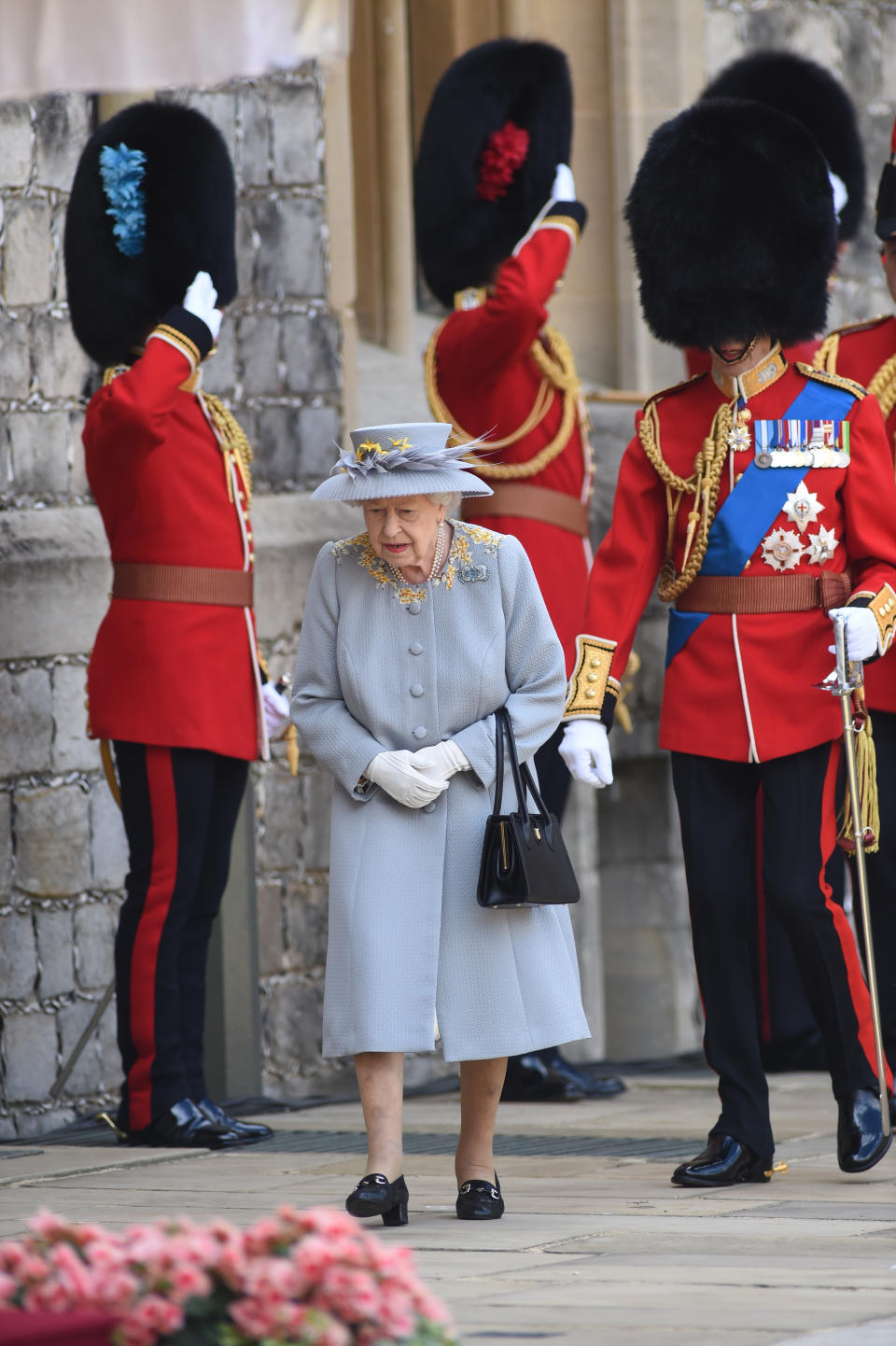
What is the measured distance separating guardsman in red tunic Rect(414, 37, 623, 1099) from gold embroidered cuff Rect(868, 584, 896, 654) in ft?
4.75

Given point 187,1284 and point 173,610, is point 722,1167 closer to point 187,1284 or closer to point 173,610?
point 173,610

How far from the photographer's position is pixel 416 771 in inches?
167

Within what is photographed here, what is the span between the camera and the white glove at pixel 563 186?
6043 mm

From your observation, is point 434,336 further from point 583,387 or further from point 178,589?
point 583,387

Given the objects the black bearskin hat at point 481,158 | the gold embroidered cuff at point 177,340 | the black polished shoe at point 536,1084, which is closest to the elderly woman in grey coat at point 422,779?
the gold embroidered cuff at point 177,340

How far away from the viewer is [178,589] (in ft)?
17.8

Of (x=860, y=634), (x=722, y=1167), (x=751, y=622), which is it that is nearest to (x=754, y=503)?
(x=751, y=622)

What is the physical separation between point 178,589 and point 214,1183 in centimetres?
126

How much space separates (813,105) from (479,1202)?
343cm

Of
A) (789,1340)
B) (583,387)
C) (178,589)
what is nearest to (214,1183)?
(178,589)

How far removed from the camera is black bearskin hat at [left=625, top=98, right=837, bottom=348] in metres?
4.79

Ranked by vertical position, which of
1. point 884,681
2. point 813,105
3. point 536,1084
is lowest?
point 536,1084

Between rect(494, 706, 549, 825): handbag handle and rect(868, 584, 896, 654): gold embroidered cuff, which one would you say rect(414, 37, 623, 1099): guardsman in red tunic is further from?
rect(494, 706, 549, 825): handbag handle

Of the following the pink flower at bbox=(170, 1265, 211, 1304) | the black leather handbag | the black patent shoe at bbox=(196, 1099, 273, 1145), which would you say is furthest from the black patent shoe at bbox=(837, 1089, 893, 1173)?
the pink flower at bbox=(170, 1265, 211, 1304)
